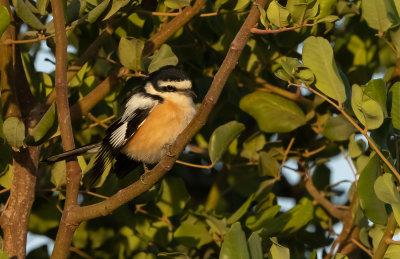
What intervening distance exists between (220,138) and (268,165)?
0.69 metres

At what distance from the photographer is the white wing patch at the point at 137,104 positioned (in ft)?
17.1

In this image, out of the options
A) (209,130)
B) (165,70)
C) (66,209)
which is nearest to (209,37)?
(165,70)


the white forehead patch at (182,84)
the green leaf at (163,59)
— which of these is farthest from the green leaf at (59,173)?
the white forehead patch at (182,84)

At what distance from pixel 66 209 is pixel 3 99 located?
0.96 meters

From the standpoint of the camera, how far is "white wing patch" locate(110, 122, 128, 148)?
5.12m

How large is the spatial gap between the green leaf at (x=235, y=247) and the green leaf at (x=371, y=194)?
0.81 meters

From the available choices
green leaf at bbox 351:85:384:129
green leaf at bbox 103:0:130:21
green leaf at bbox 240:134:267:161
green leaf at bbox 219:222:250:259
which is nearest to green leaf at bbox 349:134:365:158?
green leaf at bbox 240:134:267:161

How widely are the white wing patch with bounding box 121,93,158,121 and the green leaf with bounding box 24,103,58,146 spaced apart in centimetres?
116

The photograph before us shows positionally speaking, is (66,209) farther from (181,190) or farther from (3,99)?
(181,190)

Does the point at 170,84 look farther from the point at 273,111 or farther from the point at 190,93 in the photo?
the point at 273,111

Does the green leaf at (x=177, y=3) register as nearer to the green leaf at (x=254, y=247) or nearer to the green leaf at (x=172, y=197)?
the green leaf at (x=172, y=197)

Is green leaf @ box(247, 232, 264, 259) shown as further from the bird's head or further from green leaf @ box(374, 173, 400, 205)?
the bird's head

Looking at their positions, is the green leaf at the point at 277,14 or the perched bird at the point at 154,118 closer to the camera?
the green leaf at the point at 277,14

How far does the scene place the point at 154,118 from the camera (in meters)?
5.46
